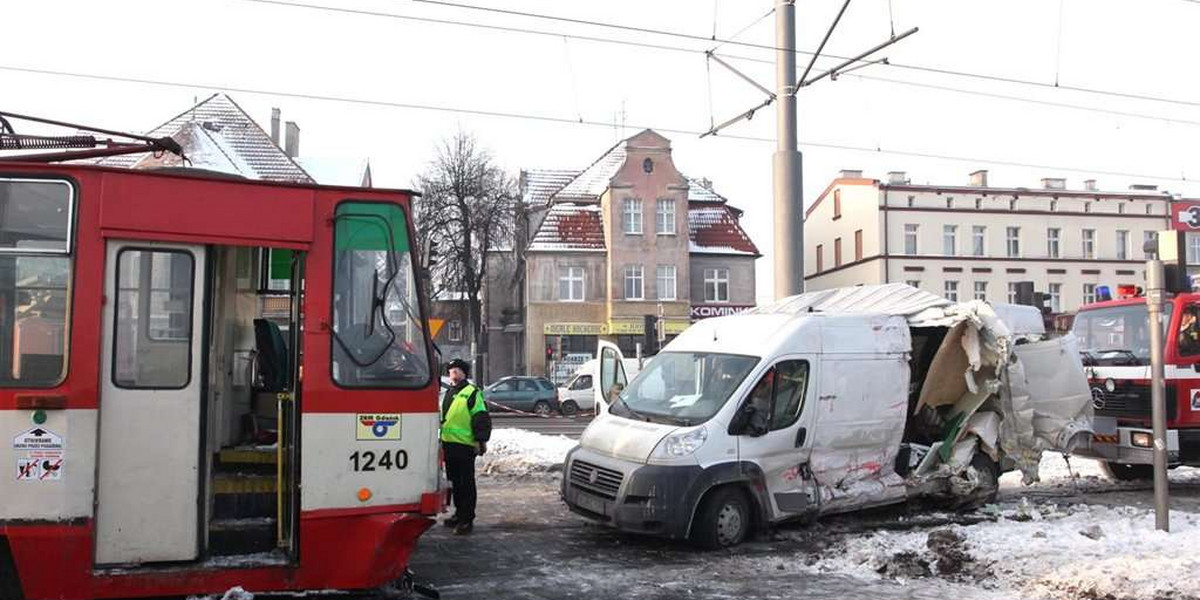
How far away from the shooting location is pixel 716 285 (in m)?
46.2

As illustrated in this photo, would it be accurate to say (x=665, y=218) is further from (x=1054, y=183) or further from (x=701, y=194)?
(x=1054, y=183)

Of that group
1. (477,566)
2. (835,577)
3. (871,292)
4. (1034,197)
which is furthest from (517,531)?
(1034,197)

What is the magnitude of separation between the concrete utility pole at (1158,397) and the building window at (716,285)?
1454 inches

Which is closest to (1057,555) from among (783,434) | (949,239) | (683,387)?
(783,434)

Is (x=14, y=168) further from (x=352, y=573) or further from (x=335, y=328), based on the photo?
(x=352, y=573)

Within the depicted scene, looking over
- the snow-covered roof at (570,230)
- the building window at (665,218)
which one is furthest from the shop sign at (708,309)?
the snow-covered roof at (570,230)

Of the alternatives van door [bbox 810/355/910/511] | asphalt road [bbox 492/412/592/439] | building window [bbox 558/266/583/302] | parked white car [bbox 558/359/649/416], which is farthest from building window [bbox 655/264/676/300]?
van door [bbox 810/355/910/511]

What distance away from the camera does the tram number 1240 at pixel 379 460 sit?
19.8 ft

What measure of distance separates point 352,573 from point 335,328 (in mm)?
1625

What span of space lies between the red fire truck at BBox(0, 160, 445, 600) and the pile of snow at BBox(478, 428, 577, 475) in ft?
24.3

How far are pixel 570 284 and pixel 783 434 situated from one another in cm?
3532

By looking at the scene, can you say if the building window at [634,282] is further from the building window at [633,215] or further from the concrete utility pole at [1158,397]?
the concrete utility pole at [1158,397]

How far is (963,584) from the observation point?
7.53 metres

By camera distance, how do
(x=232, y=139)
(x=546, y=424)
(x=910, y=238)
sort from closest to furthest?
1. (x=546, y=424)
2. (x=232, y=139)
3. (x=910, y=238)
